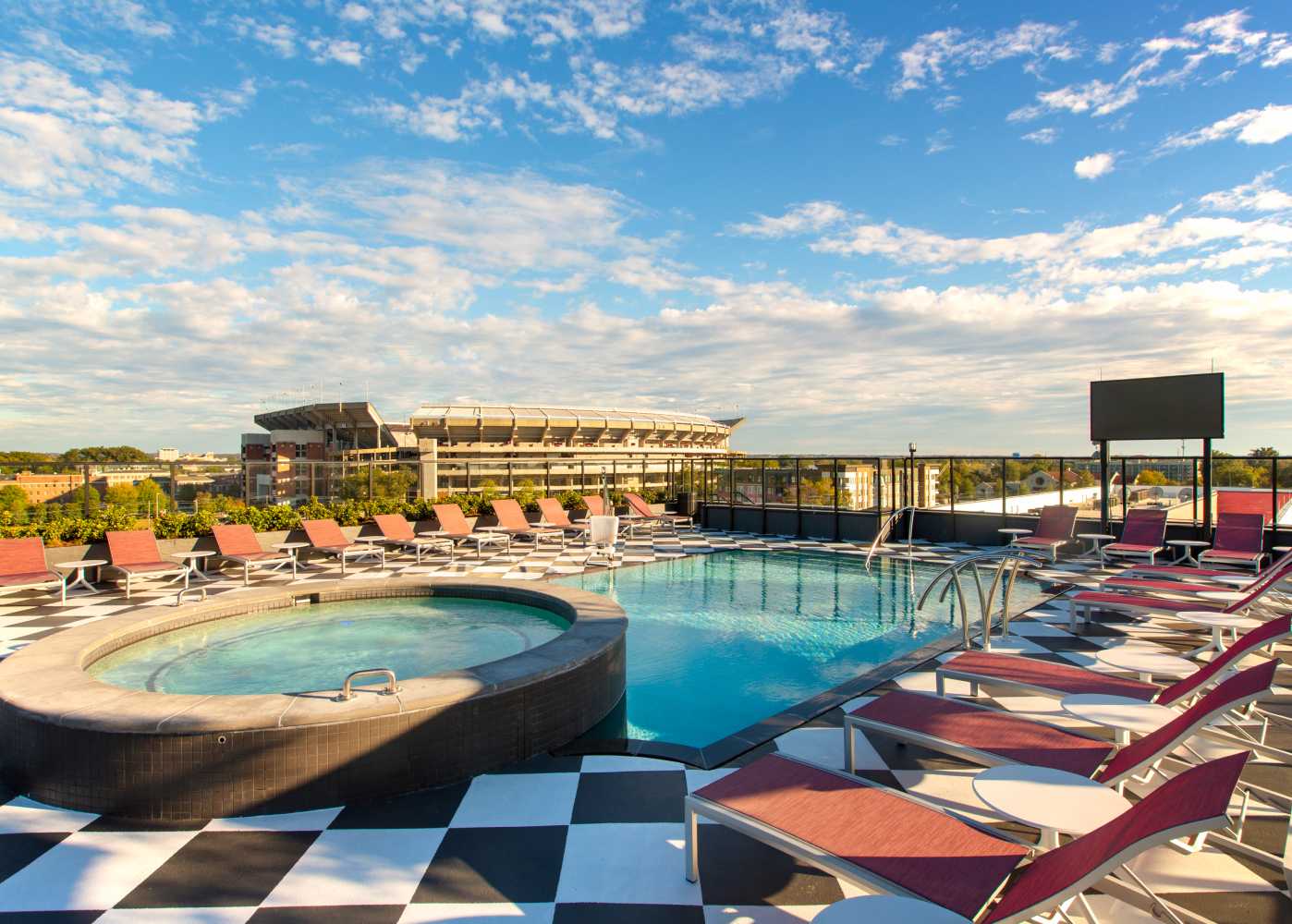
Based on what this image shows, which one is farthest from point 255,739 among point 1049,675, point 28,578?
point 28,578

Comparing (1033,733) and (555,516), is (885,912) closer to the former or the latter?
(1033,733)

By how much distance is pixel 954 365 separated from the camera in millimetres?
24844

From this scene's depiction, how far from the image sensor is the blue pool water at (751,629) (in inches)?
172

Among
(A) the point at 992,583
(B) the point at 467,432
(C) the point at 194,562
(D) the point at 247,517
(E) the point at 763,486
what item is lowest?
(A) the point at 992,583

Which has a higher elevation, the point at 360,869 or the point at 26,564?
the point at 26,564

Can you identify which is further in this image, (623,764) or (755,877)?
(623,764)

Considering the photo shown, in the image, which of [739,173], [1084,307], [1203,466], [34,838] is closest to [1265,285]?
[1203,466]

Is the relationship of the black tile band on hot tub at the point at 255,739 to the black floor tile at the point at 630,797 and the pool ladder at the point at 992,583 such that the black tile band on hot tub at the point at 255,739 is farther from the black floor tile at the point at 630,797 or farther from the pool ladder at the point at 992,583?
the pool ladder at the point at 992,583

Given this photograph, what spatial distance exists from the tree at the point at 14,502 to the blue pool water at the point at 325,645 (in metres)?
5.55

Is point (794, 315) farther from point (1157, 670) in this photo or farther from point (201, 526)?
point (1157, 670)

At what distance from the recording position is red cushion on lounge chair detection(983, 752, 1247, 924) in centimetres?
122

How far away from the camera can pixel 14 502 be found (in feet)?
27.7

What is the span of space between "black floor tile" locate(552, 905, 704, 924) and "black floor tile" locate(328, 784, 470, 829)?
765 millimetres

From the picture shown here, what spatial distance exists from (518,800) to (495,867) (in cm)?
49
